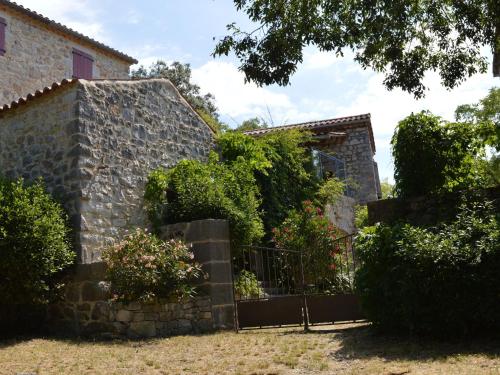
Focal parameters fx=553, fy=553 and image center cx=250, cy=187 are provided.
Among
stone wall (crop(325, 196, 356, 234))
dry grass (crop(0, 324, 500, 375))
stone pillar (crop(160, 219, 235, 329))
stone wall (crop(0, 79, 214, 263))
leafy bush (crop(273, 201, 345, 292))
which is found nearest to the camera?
dry grass (crop(0, 324, 500, 375))

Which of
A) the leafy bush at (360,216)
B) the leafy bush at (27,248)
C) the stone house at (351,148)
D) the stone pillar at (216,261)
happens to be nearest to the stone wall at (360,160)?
the stone house at (351,148)

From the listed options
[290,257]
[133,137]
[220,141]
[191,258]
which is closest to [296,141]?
[220,141]

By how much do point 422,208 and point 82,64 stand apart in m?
13.4

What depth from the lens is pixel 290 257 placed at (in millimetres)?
12695

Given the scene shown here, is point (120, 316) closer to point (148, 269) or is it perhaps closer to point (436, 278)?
point (148, 269)

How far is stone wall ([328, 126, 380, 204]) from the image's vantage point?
58.9 feet

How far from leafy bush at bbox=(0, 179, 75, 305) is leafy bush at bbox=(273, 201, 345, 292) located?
525cm

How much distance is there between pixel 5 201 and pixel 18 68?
8.79 m

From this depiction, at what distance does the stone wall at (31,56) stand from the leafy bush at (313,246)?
8.78m

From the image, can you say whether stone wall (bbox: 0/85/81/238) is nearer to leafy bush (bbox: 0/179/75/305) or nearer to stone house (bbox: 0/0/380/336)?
stone house (bbox: 0/0/380/336)

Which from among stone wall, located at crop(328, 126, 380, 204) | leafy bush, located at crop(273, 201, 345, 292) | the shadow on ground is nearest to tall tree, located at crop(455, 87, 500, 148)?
stone wall, located at crop(328, 126, 380, 204)

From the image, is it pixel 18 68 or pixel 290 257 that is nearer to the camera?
pixel 290 257

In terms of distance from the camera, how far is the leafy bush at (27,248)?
838 centimetres

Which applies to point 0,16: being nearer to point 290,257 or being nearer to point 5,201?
point 5,201
